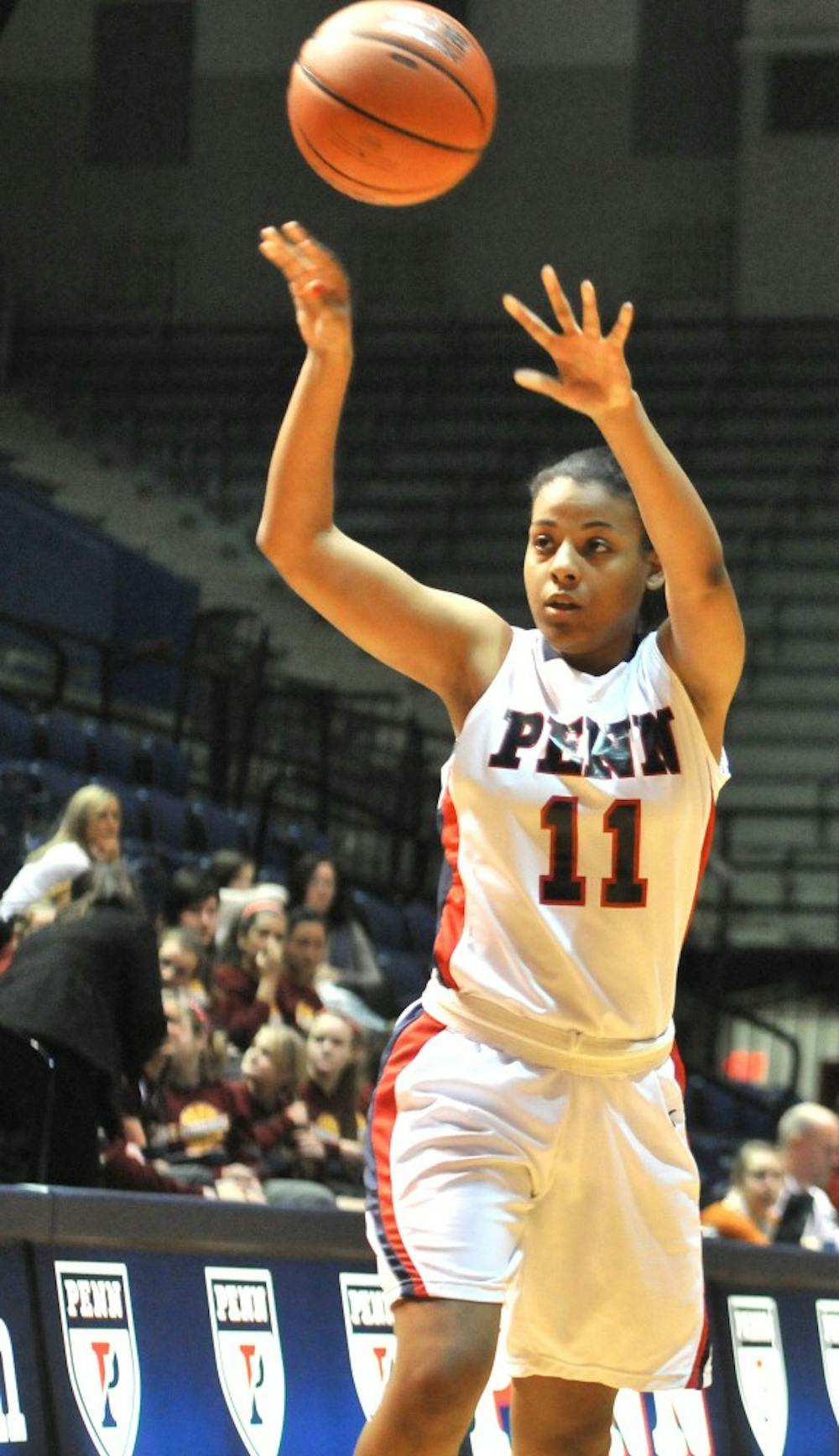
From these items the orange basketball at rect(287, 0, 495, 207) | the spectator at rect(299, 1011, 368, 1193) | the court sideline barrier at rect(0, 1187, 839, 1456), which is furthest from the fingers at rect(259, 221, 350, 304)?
the spectator at rect(299, 1011, 368, 1193)

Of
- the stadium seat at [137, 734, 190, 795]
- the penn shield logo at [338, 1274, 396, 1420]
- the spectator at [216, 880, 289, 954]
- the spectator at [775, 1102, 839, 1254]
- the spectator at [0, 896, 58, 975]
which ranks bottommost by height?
the spectator at [775, 1102, 839, 1254]

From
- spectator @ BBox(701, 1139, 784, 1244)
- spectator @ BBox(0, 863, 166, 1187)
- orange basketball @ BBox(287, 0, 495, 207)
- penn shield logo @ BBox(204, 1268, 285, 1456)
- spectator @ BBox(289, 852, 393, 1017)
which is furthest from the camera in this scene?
spectator @ BBox(289, 852, 393, 1017)

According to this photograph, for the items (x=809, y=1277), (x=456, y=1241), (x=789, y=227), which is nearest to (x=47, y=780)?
(x=809, y=1277)

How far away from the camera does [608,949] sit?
321 centimetres

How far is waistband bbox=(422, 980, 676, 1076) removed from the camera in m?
3.19

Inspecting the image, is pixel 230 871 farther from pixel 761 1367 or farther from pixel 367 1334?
pixel 367 1334

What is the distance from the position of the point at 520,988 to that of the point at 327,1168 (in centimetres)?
380

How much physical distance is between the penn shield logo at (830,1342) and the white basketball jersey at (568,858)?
2.84 m

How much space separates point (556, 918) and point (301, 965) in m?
5.21

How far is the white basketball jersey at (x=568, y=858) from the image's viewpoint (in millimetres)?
→ 3201

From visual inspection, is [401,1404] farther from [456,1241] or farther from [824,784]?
[824,784]

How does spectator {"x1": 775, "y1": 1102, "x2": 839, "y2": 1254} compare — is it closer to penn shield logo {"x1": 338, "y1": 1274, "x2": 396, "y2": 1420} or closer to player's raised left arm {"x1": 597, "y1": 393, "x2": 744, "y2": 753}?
penn shield logo {"x1": 338, "y1": 1274, "x2": 396, "y2": 1420}

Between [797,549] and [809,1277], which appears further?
[797,549]

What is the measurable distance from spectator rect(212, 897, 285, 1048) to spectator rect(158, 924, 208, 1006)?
0.23 meters
